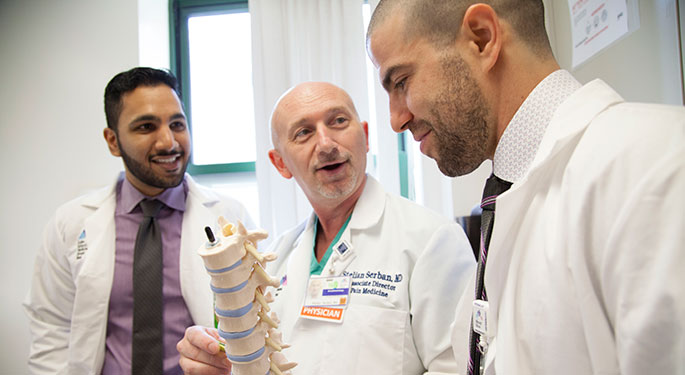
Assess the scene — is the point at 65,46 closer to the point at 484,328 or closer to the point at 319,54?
the point at 319,54

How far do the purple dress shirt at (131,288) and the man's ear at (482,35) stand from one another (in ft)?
4.87

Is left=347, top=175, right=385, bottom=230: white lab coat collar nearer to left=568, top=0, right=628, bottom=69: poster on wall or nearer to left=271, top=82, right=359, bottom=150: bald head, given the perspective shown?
left=271, top=82, right=359, bottom=150: bald head

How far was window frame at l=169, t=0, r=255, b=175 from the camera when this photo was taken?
3.14 metres

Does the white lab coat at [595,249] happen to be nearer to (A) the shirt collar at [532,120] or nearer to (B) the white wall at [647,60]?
(A) the shirt collar at [532,120]

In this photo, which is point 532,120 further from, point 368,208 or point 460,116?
point 368,208

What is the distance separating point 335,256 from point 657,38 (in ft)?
3.87

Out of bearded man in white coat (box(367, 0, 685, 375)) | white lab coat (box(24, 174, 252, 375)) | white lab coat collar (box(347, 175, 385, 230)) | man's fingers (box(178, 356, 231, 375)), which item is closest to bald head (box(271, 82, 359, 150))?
white lab coat collar (box(347, 175, 385, 230))

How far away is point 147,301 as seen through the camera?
173 cm

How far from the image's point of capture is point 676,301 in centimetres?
51

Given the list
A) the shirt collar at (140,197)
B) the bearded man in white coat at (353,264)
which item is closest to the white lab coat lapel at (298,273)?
the bearded man in white coat at (353,264)

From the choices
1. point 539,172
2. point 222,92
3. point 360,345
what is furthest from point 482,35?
point 222,92

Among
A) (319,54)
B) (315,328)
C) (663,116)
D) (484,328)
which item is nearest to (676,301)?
(663,116)

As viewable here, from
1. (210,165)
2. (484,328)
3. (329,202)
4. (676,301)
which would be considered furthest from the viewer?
(210,165)

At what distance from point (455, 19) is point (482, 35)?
0.22ft
